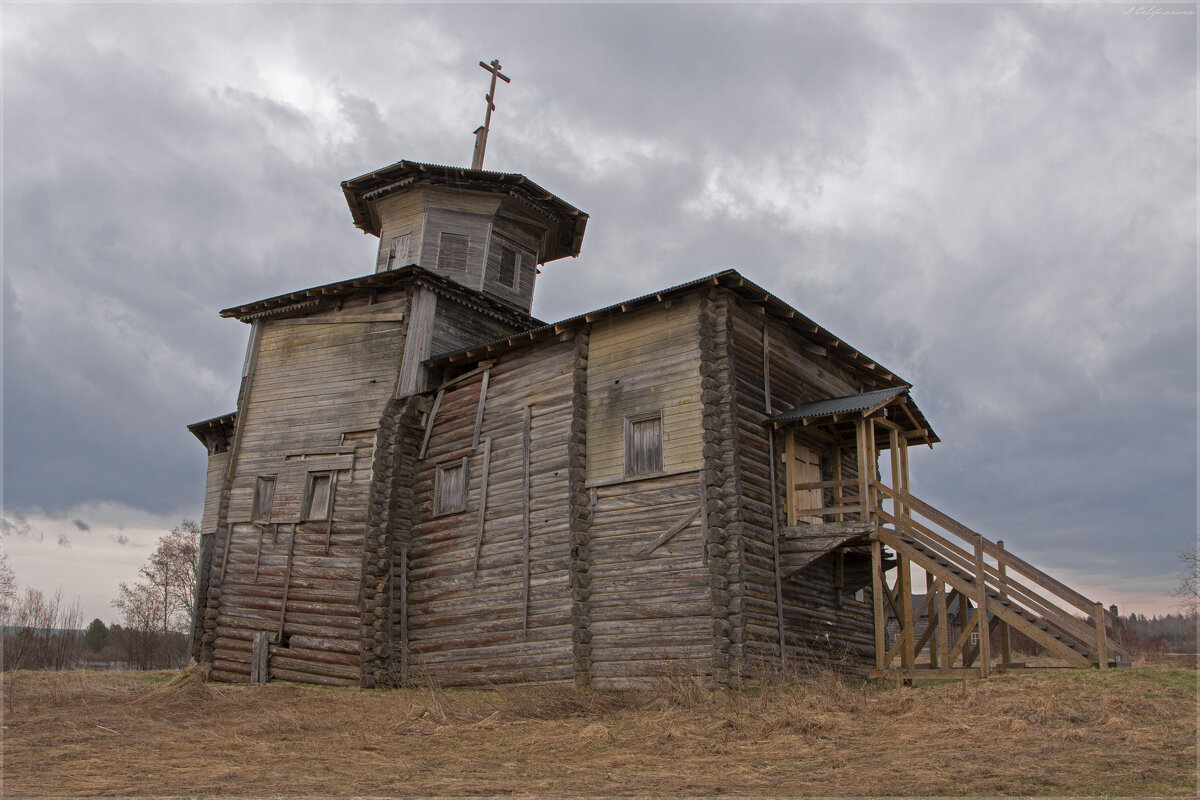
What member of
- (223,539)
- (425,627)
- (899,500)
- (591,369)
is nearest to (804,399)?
(899,500)

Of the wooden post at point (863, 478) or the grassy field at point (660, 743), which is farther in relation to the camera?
the wooden post at point (863, 478)

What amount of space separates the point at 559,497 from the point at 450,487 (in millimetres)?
4061

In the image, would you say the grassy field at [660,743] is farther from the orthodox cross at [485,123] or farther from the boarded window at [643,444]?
the orthodox cross at [485,123]

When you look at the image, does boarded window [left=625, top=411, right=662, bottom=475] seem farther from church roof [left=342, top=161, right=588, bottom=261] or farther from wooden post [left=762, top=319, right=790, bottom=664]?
church roof [left=342, top=161, right=588, bottom=261]

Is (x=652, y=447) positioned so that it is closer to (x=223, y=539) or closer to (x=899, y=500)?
(x=899, y=500)

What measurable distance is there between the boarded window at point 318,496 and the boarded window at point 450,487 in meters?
2.92

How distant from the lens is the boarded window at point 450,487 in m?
21.7

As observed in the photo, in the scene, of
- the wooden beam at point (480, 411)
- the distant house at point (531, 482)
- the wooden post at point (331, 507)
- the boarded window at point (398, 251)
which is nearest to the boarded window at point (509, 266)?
the distant house at point (531, 482)

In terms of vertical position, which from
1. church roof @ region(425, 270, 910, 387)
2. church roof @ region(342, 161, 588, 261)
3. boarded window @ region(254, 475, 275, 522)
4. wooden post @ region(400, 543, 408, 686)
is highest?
church roof @ region(342, 161, 588, 261)

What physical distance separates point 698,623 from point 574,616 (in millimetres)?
2819

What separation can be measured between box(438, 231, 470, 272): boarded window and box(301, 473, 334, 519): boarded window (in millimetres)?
7437

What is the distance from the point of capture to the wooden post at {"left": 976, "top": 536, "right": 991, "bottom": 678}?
1519cm

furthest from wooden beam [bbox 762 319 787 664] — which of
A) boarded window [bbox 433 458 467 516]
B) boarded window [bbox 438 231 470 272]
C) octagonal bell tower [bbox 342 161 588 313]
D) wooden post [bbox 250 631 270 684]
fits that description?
wooden post [bbox 250 631 270 684]

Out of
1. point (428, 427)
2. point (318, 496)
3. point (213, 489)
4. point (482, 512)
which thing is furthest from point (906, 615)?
point (213, 489)
